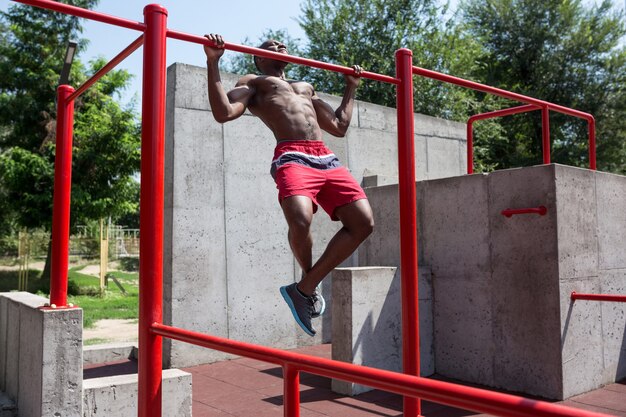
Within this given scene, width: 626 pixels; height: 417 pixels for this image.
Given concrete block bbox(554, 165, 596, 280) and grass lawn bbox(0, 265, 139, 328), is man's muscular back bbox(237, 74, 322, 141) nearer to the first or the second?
concrete block bbox(554, 165, 596, 280)

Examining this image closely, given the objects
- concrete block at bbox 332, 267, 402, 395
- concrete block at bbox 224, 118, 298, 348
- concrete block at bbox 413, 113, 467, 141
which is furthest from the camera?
concrete block at bbox 413, 113, 467, 141

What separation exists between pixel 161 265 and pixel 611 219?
4405 mm

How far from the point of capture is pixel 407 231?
2.95 meters

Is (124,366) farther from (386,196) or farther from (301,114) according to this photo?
(301,114)

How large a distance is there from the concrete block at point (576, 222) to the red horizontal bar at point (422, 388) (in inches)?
140

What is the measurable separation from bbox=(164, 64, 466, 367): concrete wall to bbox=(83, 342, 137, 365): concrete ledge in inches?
30.2

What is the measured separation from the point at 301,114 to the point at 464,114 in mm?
15470

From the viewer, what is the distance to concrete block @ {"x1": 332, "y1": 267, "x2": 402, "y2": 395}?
4.69 meters

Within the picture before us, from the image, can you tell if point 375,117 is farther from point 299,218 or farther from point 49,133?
point 49,133

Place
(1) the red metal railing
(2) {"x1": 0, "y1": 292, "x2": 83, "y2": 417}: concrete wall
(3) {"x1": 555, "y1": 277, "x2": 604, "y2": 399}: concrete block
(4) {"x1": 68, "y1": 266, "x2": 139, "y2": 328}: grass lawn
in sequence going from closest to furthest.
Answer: (2) {"x1": 0, "y1": 292, "x2": 83, "y2": 417}: concrete wall
(1) the red metal railing
(3) {"x1": 555, "y1": 277, "x2": 604, "y2": 399}: concrete block
(4) {"x1": 68, "y1": 266, "x2": 139, "y2": 328}: grass lawn

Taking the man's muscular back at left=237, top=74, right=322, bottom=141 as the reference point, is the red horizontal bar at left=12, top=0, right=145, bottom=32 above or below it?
above

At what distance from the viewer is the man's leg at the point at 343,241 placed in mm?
2482

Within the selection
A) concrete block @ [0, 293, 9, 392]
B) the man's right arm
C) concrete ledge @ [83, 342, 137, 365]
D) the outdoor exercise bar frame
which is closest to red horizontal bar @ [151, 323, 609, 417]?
the outdoor exercise bar frame

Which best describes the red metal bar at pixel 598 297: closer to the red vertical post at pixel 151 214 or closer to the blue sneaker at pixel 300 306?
the blue sneaker at pixel 300 306
